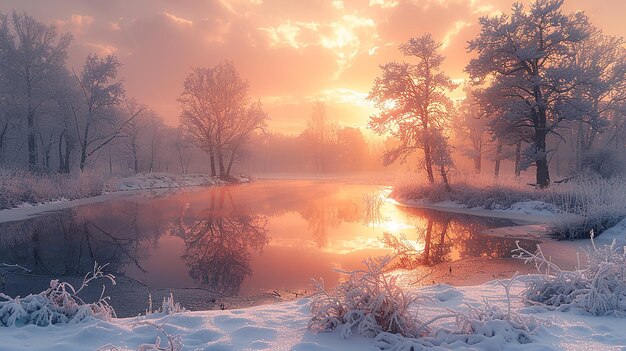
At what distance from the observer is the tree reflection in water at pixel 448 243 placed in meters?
9.63

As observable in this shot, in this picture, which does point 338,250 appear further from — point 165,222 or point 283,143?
point 283,143

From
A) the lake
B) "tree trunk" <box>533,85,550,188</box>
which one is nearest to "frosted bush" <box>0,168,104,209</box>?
the lake

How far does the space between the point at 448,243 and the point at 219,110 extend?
115 feet

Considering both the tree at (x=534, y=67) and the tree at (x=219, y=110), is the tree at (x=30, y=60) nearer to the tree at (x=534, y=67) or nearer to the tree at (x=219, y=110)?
the tree at (x=219, y=110)

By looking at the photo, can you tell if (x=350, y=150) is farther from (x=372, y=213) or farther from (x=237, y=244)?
(x=237, y=244)

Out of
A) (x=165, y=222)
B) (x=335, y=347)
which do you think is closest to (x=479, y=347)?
(x=335, y=347)

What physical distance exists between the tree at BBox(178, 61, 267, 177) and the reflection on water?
24.9 meters

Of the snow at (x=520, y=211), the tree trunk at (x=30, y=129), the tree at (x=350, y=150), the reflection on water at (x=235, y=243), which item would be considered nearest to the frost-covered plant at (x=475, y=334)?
the reflection on water at (x=235, y=243)

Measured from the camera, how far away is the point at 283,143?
103 m

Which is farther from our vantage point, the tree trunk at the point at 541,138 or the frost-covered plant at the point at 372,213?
the tree trunk at the point at 541,138

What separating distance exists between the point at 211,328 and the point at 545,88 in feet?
75.7

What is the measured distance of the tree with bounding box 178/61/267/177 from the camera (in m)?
41.4

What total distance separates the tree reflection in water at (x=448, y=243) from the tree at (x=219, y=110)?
101ft

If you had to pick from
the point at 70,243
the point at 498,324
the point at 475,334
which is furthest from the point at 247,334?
the point at 70,243
